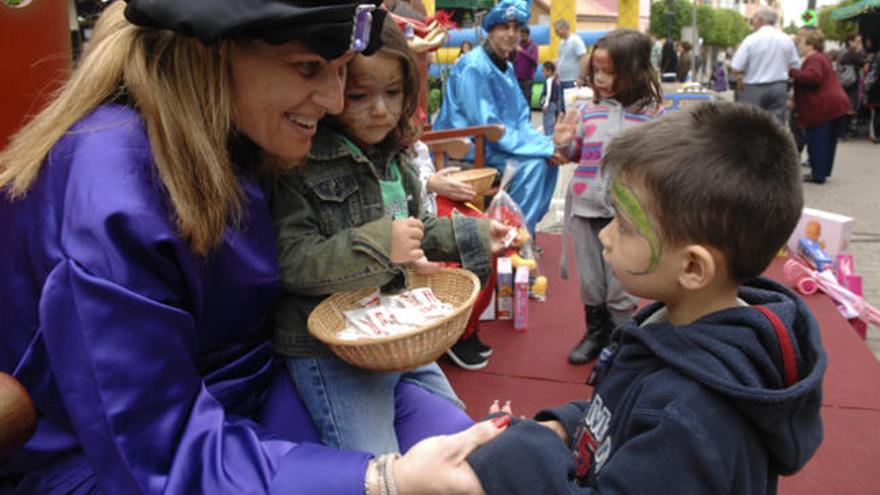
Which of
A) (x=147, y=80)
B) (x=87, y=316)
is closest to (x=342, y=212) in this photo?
(x=147, y=80)

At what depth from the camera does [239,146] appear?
5.12 ft

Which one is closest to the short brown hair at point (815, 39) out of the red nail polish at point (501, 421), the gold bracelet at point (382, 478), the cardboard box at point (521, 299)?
the cardboard box at point (521, 299)

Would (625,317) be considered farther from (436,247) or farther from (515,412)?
(436,247)

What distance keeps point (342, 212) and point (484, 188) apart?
2.03 meters

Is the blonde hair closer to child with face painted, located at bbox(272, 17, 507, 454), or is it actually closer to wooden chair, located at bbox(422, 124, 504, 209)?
child with face painted, located at bbox(272, 17, 507, 454)

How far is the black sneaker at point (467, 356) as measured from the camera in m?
3.82

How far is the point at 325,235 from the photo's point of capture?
1835mm

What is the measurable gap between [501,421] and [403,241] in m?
0.51

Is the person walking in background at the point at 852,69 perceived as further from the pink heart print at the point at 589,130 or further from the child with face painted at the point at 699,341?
the child with face painted at the point at 699,341

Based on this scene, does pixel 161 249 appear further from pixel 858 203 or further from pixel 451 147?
pixel 858 203

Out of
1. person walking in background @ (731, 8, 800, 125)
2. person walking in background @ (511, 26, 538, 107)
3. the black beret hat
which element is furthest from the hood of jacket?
person walking in background @ (511, 26, 538, 107)

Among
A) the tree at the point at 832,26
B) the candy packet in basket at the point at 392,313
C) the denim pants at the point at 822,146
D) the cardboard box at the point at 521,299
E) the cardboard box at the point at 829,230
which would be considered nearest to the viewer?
the candy packet in basket at the point at 392,313

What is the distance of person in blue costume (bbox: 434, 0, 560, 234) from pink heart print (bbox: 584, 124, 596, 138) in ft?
4.08

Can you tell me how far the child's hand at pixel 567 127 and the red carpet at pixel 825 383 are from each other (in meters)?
1.21
